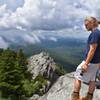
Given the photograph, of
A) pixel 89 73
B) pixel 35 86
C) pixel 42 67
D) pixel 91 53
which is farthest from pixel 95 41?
pixel 42 67

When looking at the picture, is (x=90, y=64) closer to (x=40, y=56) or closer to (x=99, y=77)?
(x=99, y=77)

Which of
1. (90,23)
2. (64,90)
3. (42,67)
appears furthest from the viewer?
(42,67)

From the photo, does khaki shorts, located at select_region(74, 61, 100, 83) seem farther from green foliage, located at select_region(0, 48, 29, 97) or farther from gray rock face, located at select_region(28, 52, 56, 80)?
gray rock face, located at select_region(28, 52, 56, 80)

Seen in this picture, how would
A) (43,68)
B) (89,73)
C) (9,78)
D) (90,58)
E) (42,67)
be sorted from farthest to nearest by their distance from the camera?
(43,68), (42,67), (9,78), (89,73), (90,58)

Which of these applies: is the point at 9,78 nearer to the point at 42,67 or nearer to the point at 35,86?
the point at 35,86

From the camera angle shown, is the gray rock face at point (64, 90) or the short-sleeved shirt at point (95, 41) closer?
the short-sleeved shirt at point (95, 41)

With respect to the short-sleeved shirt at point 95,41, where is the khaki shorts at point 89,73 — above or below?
below

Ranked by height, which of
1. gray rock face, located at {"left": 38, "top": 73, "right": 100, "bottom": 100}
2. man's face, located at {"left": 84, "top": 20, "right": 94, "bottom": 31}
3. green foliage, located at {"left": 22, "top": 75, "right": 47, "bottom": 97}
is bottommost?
green foliage, located at {"left": 22, "top": 75, "right": 47, "bottom": 97}

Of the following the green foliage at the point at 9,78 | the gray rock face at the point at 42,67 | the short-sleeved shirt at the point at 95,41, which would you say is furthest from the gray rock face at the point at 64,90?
the gray rock face at the point at 42,67

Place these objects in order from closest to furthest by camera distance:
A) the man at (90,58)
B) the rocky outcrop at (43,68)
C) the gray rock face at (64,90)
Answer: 1. the man at (90,58)
2. the gray rock face at (64,90)
3. the rocky outcrop at (43,68)

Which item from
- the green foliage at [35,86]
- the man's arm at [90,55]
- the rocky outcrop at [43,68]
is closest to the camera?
the man's arm at [90,55]

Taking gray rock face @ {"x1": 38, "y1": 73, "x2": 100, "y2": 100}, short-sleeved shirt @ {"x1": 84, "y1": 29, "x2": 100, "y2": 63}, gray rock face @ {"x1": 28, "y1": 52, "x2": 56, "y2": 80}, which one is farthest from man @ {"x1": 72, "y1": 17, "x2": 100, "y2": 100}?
gray rock face @ {"x1": 28, "y1": 52, "x2": 56, "y2": 80}

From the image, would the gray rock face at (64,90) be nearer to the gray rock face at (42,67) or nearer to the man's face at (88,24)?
the man's face at (88,24)

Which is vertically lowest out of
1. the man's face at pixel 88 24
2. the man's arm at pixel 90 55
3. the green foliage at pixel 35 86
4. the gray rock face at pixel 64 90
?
the green foliage at pixel 35 86
